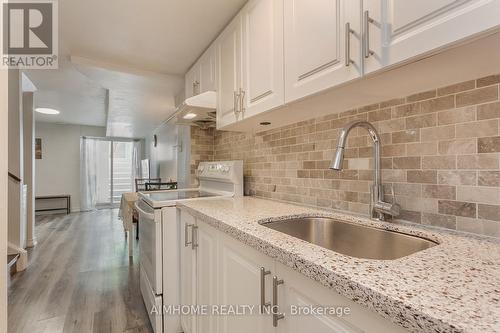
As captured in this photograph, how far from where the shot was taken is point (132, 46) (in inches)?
80.4

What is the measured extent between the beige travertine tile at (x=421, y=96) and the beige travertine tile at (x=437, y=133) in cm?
13

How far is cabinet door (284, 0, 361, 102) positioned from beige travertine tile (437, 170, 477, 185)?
497mm

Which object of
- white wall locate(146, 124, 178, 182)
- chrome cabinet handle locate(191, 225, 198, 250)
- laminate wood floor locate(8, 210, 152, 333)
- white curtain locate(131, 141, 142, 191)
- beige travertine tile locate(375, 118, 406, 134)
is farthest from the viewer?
white curtain locate(131, 141, 142, 191)

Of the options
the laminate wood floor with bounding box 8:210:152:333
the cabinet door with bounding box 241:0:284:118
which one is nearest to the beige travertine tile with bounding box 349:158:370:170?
the cabinet door with bounding box 241:0:284:118

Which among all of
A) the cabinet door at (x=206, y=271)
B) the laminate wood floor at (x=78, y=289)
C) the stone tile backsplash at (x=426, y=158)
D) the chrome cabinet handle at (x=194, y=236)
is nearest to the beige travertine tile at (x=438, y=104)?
the stone tile backsplash at (x=426, y=158)

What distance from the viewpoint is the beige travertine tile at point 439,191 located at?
886 mm

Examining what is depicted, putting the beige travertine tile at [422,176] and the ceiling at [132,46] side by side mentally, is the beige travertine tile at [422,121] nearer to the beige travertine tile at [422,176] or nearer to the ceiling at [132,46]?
the beige travertine tile at [422,176]

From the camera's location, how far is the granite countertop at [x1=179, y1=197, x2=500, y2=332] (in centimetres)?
38

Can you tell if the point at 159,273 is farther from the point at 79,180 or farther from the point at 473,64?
the point at 79,180

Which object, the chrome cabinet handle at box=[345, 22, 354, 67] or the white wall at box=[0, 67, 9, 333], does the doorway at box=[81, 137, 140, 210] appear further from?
the chrome cabinet handle at box=[345, 22, 354, 67]

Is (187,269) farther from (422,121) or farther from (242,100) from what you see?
(422,121)

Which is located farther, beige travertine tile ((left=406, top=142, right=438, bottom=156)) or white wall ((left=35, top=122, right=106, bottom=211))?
white wall ((left=35, top=122, right=106, bottom=211))

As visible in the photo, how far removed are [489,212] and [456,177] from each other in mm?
142

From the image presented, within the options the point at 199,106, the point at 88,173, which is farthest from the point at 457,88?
the point at 88,173
